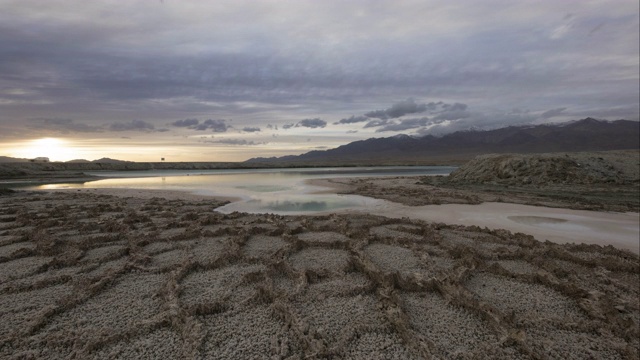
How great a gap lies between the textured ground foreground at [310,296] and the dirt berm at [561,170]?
1976 centimetres

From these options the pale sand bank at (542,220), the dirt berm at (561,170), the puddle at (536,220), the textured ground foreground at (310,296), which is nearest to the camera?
the textured ground foreground at (310,296)

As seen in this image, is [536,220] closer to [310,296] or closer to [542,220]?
[542,220]

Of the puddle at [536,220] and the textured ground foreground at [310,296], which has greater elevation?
the textured ground foreground at [310,296]

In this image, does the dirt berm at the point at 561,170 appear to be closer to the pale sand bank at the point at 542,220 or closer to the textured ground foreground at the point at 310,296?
the pale sand bank at the point at 542,220

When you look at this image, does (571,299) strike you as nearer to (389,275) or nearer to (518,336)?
(518,336)

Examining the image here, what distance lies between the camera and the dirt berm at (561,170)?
24.5m

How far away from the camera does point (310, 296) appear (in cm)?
577

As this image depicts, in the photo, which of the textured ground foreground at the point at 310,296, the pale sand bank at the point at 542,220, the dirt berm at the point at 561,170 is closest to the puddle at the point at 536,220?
the pale sand bank at the point at 542,220

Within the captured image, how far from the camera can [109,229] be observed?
35.1 ft

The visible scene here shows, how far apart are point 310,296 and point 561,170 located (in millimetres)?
28109

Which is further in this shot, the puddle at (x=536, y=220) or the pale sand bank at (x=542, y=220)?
the puddle at (x=536, y=220)

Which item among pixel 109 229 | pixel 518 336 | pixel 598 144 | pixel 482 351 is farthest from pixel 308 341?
pixel 598 144

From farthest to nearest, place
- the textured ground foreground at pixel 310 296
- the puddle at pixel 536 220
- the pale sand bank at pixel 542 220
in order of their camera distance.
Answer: the puddle at pixel 536 220, the pale sand bank at pixel 542 220, the textured ground foreground at pixel 310 296

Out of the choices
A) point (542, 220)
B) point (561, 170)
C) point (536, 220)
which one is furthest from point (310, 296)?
point (561, 170)
